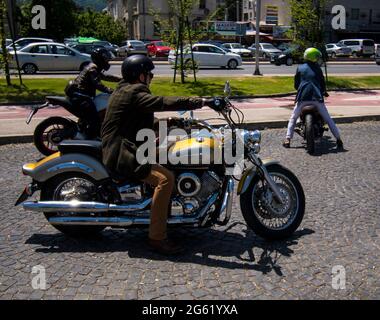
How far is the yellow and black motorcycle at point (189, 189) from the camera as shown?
13.6ft

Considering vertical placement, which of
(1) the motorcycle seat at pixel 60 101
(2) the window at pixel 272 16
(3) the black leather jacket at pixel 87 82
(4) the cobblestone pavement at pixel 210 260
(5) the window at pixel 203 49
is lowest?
(4) the cobblestone pavement at pixel 210 260

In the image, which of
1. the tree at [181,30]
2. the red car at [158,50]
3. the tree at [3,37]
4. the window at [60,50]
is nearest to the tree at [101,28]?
the red car at [158,50]

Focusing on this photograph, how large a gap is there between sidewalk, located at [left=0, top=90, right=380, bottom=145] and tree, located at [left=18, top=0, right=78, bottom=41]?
3522cm

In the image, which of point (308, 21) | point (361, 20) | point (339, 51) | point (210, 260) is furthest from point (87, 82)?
point (361, 20)

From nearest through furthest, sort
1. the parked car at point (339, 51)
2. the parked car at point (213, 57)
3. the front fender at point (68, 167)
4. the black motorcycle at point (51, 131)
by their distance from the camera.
Answer: the front fender at point (68, 167)
the black motorcycle at point (51, 131)
the parked car at point (213, 57)
the parked car at point (339, 51)

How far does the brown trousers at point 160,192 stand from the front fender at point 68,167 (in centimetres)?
52

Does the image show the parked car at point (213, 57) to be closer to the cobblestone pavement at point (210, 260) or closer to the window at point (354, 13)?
the cobblestone pavement at point (210, 260)

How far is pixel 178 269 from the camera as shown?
3918 millimetres

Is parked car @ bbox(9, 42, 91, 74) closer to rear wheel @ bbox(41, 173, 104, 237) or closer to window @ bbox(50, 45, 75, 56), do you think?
window @ bbox(50, 45, 75, 56)

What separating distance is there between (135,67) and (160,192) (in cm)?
115

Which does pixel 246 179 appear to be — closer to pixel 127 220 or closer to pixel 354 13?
pixel 127 220

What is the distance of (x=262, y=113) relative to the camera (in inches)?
455

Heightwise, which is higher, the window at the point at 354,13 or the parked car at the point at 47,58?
the window at the point at 354,13
